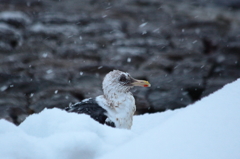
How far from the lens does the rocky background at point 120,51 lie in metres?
5.82

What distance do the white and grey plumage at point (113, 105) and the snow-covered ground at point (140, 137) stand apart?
131 cm

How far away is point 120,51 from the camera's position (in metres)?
5.88

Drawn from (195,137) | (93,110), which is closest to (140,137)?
(195,137)

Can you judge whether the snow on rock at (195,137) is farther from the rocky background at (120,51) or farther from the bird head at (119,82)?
the rocky background at (120,51)

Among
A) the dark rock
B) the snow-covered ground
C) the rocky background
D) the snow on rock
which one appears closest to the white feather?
the snow-covered ground

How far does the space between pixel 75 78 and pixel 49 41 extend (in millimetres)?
928

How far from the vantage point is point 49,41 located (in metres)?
6.06

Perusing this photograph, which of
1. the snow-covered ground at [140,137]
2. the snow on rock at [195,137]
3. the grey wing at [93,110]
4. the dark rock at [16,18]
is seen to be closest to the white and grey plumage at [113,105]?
the grey wing at [93,110]

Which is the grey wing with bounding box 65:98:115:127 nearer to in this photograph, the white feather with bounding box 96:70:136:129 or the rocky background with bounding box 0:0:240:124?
the white feather with bounding box 96:70:136:129

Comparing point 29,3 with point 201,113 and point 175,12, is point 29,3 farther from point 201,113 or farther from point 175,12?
point 201,113

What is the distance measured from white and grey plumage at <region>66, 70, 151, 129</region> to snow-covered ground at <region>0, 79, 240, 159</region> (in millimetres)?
1311

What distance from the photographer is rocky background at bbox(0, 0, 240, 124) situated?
229 inches

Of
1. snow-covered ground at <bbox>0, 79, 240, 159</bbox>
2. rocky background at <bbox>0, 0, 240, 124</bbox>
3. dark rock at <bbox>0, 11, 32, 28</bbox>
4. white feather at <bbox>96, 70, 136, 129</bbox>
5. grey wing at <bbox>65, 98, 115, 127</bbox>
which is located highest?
snow-covered ground at <bbox>0, 79, 240, 159</bbox>

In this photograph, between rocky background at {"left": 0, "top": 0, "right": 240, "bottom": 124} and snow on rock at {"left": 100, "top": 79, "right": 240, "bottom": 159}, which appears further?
rocky background at {"left": 0, "top": 0, "right": 240, "bottom": 124}
